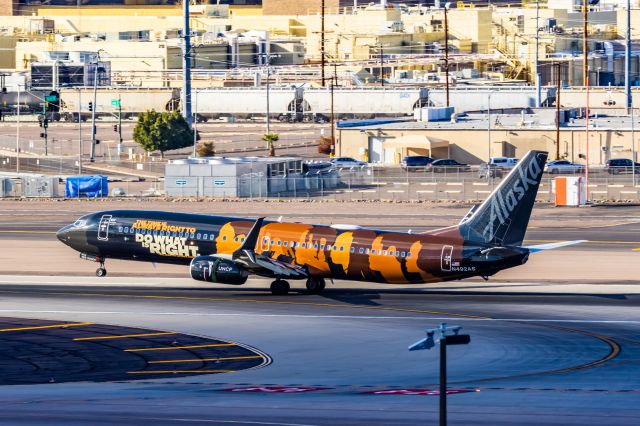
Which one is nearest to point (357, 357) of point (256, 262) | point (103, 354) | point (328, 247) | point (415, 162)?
point (103, 354)

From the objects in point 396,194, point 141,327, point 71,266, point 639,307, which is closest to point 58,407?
point 141,327

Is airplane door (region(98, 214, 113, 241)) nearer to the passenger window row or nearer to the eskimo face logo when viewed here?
the passenger window row

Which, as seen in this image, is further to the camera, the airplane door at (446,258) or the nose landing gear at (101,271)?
the nose landing gear at (101,271)

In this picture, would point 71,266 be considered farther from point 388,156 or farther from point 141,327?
point 388,156

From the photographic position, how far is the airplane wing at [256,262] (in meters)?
65.3

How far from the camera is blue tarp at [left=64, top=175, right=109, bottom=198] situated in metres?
123

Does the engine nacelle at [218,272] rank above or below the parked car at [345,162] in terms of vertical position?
below

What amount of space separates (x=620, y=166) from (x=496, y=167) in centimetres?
1200

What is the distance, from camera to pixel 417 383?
44.2 meters

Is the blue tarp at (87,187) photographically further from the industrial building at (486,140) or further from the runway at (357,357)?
the runway at (357,357)

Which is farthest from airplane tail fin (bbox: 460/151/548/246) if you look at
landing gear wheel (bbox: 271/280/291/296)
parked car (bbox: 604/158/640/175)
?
parked car (bbox: 604/158/640/175)

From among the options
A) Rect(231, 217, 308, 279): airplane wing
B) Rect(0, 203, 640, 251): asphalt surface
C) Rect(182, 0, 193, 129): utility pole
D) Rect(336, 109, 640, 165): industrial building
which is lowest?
Rect(0, 203, 640, 251): asphalt surface

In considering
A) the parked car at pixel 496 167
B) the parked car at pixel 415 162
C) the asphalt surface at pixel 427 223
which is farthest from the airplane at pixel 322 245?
the parked car at pixel 415 162

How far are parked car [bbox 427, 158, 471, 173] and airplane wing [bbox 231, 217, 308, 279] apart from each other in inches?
2663
